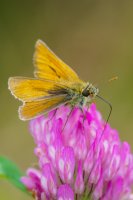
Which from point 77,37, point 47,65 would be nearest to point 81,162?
point 47,65

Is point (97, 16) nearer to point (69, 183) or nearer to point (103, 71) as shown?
point (103, 71)

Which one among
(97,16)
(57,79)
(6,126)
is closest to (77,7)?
(97,16)

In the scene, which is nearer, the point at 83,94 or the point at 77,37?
the point at 83,94

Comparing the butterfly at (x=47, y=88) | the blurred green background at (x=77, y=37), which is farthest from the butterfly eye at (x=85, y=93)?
the blurred green background at (x=77, y=37)

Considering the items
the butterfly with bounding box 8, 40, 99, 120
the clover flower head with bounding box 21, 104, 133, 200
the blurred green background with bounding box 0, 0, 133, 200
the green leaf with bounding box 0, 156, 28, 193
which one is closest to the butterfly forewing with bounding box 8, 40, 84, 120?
the butterfly with bounding box 8, 40, 99, 120

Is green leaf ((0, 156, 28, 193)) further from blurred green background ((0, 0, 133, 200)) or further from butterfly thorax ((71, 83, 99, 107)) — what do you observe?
blurred green background ((0, 0, 133, 200))

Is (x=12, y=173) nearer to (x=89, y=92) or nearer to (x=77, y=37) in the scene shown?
(x=89, y=92)
